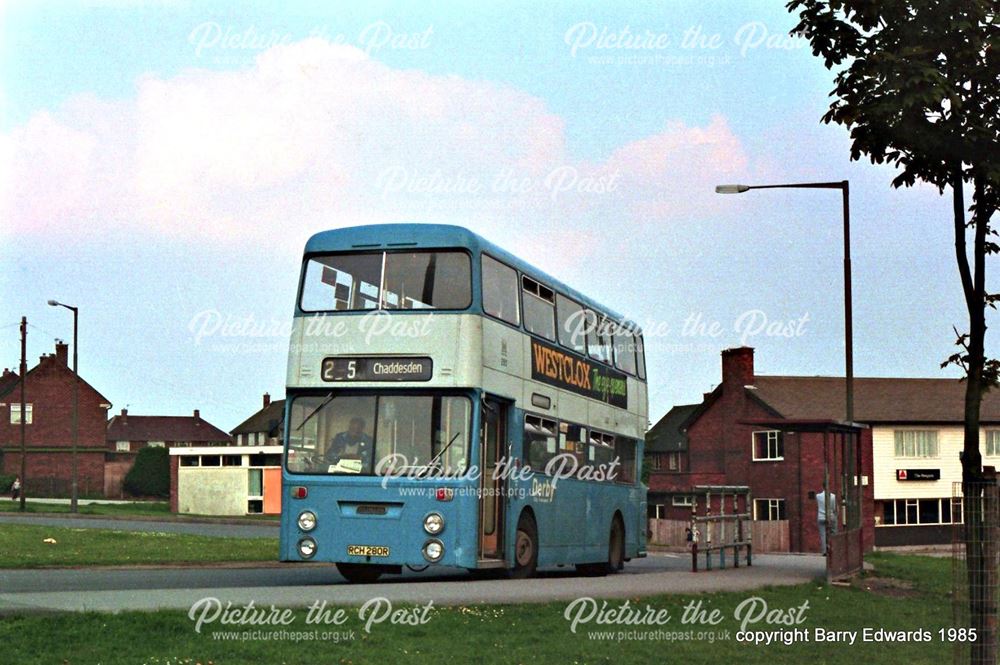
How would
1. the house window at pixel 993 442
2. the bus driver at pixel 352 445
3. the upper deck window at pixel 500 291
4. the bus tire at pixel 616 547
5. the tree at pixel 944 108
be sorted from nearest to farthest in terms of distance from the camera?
the tree at pixel 944 108, the bus driver at pixel 352 445, the upper deck window at pixel 500 291, the bus tire at pixel 616 547, the house window at pixel 993 442

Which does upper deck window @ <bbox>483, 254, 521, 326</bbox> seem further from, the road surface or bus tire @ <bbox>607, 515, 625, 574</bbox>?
the road surface

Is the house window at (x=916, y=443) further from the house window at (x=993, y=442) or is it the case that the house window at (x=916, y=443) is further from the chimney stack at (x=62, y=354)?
the chimney stack at (x=62, y=354)

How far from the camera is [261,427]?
379 ft

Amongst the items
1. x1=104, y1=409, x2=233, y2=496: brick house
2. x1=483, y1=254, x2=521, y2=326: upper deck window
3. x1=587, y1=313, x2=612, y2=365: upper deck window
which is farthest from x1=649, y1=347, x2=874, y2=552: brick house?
x1=104, y1=409, x2=233, y2=496: brick house

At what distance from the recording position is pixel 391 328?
1844cm

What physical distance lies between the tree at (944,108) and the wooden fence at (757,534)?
48.8 meters

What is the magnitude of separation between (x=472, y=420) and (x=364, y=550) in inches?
88.8

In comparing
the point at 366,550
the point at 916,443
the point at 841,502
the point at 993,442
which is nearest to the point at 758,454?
the point at 916,443

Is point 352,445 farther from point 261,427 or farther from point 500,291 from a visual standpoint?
point 261,427

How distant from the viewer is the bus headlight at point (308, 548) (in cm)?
1842

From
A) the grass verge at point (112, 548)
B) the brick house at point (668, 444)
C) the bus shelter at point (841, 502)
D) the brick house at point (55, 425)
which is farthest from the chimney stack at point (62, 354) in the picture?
the bus shelter at point (841, 502)

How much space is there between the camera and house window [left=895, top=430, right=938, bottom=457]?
227 ft

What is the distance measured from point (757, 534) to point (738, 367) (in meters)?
14.8

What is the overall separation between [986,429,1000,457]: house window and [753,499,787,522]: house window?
12533 mm
